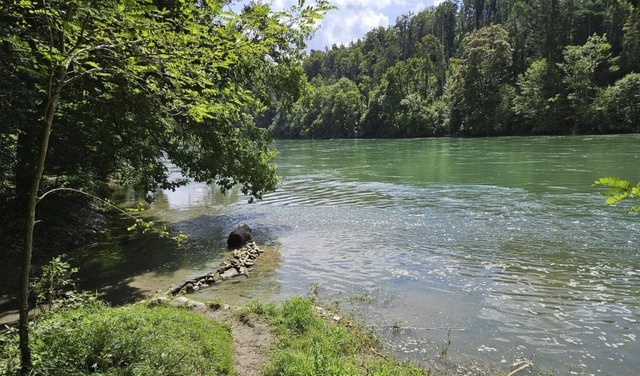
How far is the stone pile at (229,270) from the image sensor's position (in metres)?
10.0

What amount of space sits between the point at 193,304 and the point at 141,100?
14.9 feet

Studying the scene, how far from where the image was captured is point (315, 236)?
14.9 meters

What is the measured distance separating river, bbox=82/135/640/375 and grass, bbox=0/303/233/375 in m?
3.18

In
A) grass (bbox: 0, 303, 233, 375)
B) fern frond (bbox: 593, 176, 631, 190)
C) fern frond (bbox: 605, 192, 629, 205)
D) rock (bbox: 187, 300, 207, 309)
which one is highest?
fern frond (bbox: 593, 176, 631, 190)

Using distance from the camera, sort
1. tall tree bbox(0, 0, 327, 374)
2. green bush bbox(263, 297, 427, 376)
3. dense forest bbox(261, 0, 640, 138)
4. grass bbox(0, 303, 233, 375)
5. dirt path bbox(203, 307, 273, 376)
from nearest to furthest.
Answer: tall tree bbox(0, 0, 327, 374)
grass bbox(0, 303, 233, 375)
green bush bbox(263, 297, 427, 376)
dirt path bbox(203, 307, 273, 376)
dense forest bbox(261, 0, 640, 138)

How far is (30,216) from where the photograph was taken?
3.46 m

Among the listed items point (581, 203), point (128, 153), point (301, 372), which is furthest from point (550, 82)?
point (301, 372)

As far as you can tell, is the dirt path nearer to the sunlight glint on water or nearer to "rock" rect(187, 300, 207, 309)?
"rock" rect(187, 300, 207, 309)

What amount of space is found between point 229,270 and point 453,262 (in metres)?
5.91

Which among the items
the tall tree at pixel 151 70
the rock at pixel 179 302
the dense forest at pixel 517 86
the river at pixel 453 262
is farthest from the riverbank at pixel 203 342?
the dense forest at pixel 517 86

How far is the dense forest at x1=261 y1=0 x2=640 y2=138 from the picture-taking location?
63094 mm

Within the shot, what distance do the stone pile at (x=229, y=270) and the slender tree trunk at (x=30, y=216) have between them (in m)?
5.73

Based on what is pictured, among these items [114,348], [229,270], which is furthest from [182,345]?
[229,270]


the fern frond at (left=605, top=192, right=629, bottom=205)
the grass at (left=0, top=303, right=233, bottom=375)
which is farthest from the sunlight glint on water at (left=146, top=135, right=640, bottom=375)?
the fern frond at (left=605, top=192, right=629, bottom=205)
